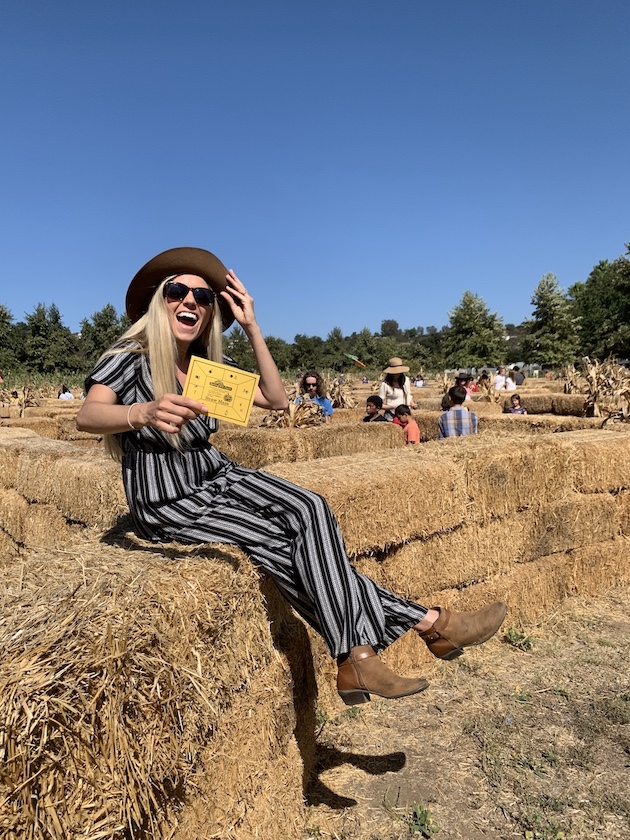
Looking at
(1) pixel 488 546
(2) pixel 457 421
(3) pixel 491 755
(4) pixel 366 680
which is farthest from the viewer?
(2) pixel 457 421

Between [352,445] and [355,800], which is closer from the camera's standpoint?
[355,800]

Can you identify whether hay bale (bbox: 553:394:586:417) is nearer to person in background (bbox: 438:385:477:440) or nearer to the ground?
person in background (bbox: 438:385:477:440)

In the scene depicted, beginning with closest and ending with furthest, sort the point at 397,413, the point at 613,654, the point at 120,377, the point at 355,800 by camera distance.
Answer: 1. the point at 120,377
2. the point at 355,800
3. the point at 613,654
4. the point at 397,413

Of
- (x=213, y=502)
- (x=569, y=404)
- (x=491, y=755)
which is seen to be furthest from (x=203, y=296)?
(x=569, y=404)

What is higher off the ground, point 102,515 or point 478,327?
point 478,327

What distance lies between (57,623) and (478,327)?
47.9m

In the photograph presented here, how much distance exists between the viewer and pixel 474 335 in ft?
156

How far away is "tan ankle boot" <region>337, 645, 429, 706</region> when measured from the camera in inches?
95.2

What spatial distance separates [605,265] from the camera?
62.5m

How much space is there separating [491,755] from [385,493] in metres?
1.47

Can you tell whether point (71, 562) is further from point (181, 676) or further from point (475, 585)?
point (475, 585)

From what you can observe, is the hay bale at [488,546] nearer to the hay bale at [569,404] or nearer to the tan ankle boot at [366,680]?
the tan ankle boot at [366,680]

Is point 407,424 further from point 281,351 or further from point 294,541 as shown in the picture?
point 281,351

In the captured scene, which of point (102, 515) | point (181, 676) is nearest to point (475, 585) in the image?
point (102, 515)
